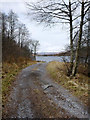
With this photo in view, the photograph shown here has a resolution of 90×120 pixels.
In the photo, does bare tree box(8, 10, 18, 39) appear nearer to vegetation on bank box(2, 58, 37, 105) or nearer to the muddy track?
vegetation on bank box(2, 58, 37, 105)

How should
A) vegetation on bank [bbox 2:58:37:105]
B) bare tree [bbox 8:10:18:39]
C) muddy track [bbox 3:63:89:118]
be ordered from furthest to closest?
bare tree [bbox 8:10:18:39] < vegetation on bank [bbox 2:58:37:105] < muddy track [bbox 3:63:89:118]

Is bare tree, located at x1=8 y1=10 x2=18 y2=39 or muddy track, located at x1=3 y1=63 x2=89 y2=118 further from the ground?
bare tree, located at x1=8 y1=10 x2=18 y2=39

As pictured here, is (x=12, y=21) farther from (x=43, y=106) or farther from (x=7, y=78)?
(x=43, y=106)

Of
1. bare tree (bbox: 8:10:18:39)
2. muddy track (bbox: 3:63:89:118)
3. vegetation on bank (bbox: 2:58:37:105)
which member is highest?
bare tree (bbox: 8:10:18:39)

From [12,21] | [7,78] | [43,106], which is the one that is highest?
[12,21]

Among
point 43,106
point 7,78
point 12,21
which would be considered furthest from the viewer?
point 12,21

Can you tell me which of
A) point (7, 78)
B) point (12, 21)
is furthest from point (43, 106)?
point (12, 21)

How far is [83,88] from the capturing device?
4273mm

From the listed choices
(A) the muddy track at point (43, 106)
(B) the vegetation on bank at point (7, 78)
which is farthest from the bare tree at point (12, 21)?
(A) the muddy track at point (43, 106)

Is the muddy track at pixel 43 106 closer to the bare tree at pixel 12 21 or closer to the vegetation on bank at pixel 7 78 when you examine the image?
the vegetation on bank at pixel 7 78

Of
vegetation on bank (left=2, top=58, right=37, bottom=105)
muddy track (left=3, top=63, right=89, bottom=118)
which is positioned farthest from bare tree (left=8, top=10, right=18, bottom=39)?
muddy track (left=3, top=63, right=89, bottom=118)

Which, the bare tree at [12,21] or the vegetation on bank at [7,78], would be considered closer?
the vegetation on bank at [7,78]

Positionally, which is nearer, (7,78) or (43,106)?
(43,106)

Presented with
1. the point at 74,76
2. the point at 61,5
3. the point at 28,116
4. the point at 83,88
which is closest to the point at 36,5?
the point at 61,5
